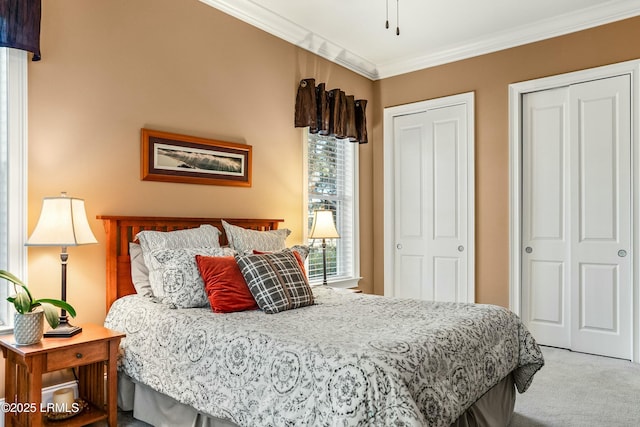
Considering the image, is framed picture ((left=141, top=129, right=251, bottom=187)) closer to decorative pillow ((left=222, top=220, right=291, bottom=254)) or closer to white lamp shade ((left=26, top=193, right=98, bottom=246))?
decorative pillow ((left=222, top=220, right=291, bottom=254))

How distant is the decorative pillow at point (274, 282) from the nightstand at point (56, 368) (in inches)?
28.5

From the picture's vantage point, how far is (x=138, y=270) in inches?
110

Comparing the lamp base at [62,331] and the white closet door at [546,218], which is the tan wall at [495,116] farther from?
the lamp base at [62,331]

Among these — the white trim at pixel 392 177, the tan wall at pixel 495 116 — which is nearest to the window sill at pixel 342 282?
the white trim at pixel 392 177

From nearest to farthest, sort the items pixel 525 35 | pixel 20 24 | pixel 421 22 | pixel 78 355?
pixel 78 355 → pixel 20 24 → pixel 421 22 → pixel 525 35

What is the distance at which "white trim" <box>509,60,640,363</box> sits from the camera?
11.9ft

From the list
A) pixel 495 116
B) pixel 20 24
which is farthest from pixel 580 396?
pixel 20 24

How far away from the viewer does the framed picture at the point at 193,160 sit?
3.07 meters

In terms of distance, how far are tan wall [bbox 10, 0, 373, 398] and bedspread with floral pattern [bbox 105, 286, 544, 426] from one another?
0.65m

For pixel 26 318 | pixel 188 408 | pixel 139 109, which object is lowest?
pixel 188 408

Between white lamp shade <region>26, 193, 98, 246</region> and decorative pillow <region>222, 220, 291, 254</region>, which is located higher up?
white lamp shade <region>26, 193, 98, 246</region>

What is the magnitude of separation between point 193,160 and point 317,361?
206 centimetres

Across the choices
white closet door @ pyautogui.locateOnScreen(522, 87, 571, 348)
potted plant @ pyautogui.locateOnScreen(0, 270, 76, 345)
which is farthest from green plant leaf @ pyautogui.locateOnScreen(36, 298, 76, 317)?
white closet door @ pyautogui.locateOnScreen(522, 87, 571, 348)

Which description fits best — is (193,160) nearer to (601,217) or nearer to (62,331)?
(62,331)
